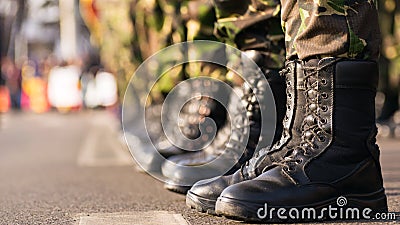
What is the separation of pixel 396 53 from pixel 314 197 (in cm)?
583

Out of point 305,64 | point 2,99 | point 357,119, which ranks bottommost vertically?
point 2,99

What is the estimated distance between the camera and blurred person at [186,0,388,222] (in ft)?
7.84

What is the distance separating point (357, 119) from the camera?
245cm

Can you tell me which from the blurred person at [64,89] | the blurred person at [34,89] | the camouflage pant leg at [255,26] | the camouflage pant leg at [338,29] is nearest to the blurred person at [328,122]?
the camouflage pant leg at [338,29]

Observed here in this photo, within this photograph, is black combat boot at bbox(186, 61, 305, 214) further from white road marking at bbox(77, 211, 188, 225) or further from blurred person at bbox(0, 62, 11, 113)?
blurred person at bbox(0, 62, 11, 113)

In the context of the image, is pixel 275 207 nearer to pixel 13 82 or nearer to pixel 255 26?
pixel 255 26

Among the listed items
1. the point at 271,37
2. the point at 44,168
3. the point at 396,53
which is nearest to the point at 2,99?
the point at 396,53

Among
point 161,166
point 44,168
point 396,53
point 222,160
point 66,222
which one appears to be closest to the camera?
point 66,222

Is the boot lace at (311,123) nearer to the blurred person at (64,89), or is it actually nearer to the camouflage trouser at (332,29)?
the camouflage trouser at (332,29)

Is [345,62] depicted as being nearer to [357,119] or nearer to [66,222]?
[357,119]

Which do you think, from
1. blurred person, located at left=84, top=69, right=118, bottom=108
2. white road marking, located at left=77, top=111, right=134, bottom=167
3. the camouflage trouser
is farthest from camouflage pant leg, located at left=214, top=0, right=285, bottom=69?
blurred person, located at left=84, top=69, right=118, bottom=108

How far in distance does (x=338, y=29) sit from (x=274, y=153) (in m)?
0.39

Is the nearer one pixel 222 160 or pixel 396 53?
pixel 222 160

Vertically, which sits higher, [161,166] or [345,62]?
[345,62]
